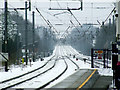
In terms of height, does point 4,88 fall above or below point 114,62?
below

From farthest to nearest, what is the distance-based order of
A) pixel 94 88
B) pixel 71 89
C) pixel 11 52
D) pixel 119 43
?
pixel 11 52 → pixel 94 88 → pixel 119 43 → pixel 71 89

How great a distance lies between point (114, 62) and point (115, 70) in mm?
385

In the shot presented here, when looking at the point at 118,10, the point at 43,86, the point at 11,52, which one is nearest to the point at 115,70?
the point at 118,10

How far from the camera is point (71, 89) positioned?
1230 cm

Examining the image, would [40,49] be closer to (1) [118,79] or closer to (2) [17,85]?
(2) [17,85]

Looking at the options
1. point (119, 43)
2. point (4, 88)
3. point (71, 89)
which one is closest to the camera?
point (71, 89)

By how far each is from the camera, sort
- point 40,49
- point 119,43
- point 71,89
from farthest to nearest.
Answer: point 40,49, point 119,43, point 71,89

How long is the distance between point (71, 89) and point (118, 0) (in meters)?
6.07

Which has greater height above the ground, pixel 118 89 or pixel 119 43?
pixel 119 43

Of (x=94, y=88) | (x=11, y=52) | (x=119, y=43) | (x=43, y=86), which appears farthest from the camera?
(x=11, y=52)

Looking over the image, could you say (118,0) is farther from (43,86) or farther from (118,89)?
(43,86)

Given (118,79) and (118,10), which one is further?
(118,10)

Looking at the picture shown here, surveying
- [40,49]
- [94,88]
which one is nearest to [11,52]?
[94,88]

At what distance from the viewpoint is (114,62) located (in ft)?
41.3
